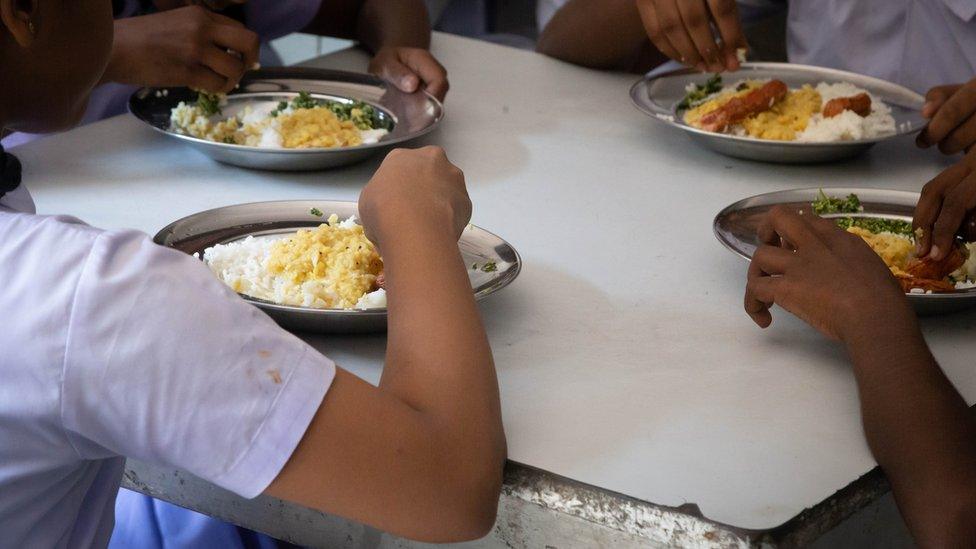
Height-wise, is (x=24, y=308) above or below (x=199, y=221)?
above

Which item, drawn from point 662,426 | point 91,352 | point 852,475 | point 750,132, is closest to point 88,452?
point 91,352

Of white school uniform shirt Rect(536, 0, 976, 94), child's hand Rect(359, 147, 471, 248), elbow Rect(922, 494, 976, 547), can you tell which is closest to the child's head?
child's hand Rect(359, 147, 471, 248)

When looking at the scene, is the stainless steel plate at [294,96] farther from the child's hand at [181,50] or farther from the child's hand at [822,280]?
the child's hand at [822,280]

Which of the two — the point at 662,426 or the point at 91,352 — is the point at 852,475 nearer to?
the point at 662,426

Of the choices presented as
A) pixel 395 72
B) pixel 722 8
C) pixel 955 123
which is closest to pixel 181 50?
pixel 395 72

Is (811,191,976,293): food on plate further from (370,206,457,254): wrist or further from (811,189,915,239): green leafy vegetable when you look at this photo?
(370,206,457,254): wrist

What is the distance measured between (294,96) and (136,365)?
130 cm

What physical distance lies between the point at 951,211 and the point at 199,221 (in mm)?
942

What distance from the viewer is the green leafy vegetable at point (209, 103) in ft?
6.01

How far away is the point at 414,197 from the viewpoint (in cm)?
110

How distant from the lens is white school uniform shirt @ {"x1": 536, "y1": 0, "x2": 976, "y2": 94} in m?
2.37

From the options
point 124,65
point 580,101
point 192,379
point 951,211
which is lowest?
point 580,101

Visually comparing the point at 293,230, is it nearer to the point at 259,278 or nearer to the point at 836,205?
the point at 259,278

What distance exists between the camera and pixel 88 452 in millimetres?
848
